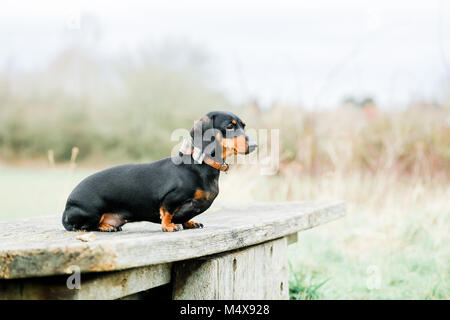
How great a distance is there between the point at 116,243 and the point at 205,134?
2.24ft

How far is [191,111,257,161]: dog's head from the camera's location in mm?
2004

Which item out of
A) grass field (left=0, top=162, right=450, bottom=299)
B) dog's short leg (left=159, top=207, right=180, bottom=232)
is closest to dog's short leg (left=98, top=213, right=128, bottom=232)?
dog's short leg (left=159, top=207, right=180, bottom=232)

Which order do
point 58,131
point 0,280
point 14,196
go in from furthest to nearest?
point 58,131 < point 14,196 < point 0,280

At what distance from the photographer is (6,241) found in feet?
5.85

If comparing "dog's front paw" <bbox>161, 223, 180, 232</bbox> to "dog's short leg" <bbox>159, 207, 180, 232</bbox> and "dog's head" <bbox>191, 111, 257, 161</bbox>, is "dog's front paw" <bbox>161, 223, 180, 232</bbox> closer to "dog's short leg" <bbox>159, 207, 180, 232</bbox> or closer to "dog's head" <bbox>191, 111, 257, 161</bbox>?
"dog's short leg" <bbox>159, 207, 180, 232</bbox>

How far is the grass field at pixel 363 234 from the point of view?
3656 mm

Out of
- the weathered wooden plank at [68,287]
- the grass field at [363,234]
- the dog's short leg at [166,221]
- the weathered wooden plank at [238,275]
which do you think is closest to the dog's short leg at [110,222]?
the dog's short leg at [166,221]

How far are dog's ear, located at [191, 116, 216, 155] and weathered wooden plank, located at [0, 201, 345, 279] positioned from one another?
0.33 meters

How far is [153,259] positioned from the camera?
1.67 m

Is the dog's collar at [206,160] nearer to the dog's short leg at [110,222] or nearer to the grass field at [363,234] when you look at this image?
the dog's short leg at [110,222]
